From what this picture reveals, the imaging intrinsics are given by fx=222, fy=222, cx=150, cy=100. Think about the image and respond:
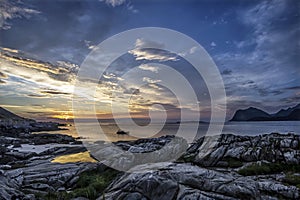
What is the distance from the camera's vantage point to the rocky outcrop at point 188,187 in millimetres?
12586

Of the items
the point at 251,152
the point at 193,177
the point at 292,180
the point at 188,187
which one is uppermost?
the point at 251,152

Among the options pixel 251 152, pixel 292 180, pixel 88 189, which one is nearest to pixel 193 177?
pixel 88 189

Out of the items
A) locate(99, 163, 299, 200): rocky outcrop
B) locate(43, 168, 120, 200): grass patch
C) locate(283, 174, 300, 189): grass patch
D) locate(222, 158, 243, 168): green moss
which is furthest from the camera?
locate(222, 158, 243, 168): green moss

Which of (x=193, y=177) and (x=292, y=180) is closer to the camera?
(x=193, y=177)

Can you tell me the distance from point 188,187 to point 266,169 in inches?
438

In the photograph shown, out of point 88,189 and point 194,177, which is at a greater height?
point 194,177

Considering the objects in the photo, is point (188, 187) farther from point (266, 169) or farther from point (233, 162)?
point (233, 162)

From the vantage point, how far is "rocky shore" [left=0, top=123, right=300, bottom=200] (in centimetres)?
1301

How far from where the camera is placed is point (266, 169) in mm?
20297

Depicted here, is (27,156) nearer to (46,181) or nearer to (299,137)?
(46,181)

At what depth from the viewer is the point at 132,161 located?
84.4 feet

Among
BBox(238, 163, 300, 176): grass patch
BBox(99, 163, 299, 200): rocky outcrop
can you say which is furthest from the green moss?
BBox(99, 163, 299, 200): rocky outcrop

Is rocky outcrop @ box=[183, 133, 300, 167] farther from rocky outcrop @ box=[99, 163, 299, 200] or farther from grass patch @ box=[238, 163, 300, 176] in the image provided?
rocky outcrop @ box=[99, 163, 299, 200]

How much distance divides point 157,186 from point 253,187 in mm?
5786
